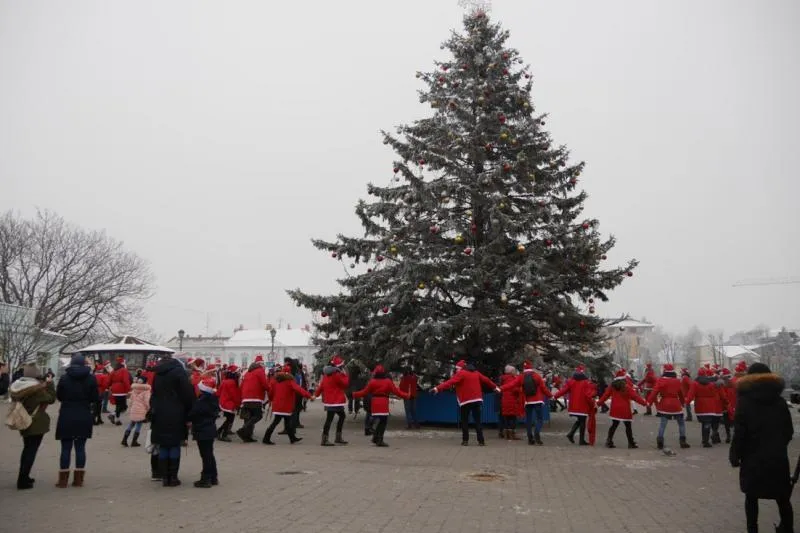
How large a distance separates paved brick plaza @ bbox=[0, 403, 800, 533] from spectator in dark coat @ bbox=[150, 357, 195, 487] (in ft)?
1.23

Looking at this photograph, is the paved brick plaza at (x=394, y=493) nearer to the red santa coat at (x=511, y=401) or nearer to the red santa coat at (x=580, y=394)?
the red santa coat at (x=580, y=394)

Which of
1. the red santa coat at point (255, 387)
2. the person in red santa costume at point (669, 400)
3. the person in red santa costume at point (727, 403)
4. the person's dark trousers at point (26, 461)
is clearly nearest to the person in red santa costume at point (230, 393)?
the red santa coat at point (255, 387)

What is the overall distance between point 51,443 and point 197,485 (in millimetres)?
7617

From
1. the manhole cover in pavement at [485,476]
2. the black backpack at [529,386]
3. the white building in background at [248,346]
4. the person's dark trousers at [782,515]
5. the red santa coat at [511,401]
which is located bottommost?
the manhole cover in pavement at [485,476]

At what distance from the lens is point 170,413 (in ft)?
30.3

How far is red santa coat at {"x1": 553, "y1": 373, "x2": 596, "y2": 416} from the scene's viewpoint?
1527cm

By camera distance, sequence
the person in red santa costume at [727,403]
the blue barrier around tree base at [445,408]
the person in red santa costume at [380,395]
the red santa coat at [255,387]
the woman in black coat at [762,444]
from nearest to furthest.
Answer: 1. the woman in black coat at [762,444]
2. the person in red santa costume at [380,395]
3. the red santa coat at [255,387]
4. the person in red santa costume at [727,403]
5. the blue barrier around tree base at [445,408]

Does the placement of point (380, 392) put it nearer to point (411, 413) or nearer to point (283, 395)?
point (283, 395)

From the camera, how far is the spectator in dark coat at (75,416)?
9258mm

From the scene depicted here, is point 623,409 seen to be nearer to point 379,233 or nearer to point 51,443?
point 379,233

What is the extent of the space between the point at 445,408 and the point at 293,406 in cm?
576

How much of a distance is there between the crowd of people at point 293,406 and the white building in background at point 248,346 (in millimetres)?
102734

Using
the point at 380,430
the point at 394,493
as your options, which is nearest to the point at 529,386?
the point at 380,430

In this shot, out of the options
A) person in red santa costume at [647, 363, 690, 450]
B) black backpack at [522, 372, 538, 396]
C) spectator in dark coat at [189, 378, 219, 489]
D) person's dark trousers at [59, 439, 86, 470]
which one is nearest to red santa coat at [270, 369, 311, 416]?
black backpack at [522, 372, 538, 396]
